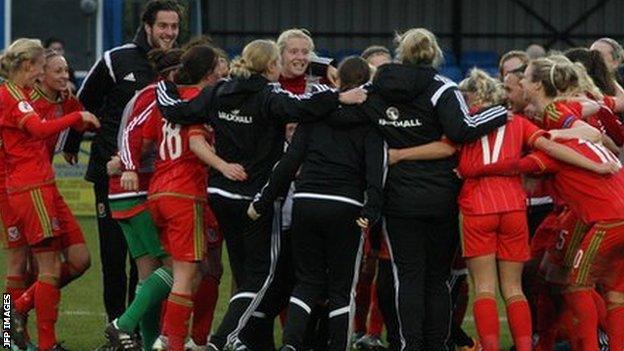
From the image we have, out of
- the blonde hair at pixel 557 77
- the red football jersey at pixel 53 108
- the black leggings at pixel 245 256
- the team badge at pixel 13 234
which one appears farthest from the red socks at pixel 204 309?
the blonde hair at pixel 557 77

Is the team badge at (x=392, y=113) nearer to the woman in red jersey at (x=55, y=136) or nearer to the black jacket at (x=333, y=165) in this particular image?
the black jacket at (x=333, y=165)

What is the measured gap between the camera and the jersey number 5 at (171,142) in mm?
9859

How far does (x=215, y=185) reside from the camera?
31.8 ft

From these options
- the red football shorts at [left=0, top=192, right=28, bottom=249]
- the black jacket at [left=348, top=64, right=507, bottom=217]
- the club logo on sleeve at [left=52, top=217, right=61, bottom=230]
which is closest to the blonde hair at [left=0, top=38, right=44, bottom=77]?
the red football shorts at [left=0, top=192, right=28, bottom=249]

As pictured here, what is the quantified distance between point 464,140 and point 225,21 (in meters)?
19.7

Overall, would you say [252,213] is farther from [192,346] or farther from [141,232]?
[192,346]

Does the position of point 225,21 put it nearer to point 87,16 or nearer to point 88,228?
point 87,16

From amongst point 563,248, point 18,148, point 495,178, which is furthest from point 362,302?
point 18,148

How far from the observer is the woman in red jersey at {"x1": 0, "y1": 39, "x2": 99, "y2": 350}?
1009 cm

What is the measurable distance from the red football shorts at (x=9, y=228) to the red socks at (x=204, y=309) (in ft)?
3.69

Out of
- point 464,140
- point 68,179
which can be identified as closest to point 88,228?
point 68,179

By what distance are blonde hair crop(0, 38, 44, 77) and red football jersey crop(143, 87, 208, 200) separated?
3.12 ft

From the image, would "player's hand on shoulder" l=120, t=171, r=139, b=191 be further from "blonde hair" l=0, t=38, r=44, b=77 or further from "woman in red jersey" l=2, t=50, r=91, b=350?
"blonde hair" l=0, t=38, r=44, b=77

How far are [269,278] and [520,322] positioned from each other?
4.69ft
